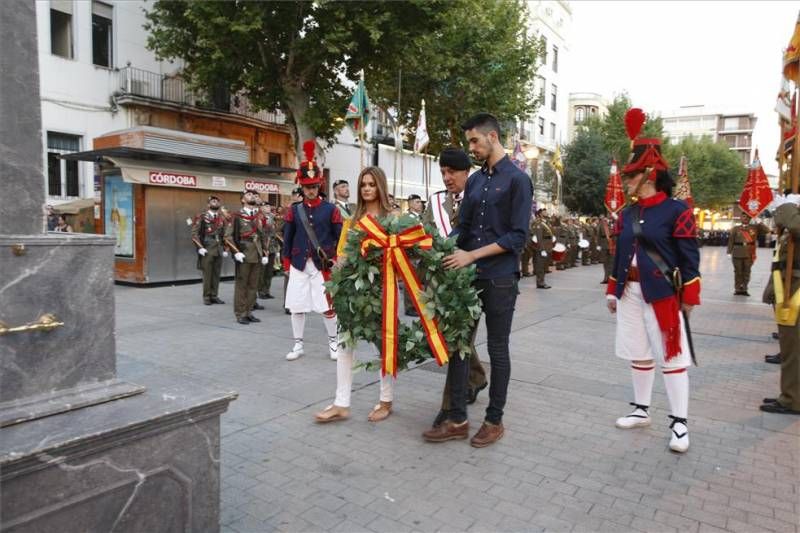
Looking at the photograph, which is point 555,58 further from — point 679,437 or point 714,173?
point 679,437

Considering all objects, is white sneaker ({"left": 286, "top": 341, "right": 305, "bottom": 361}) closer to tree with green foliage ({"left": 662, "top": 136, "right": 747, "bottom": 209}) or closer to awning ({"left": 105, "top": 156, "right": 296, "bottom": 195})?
awning ({"left": 105, "top": 156, "right": 296, "bottom": 195})

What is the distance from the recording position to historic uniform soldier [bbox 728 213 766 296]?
1402 cm

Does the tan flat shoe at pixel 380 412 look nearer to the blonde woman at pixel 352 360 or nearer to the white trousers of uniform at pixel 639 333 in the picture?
the blonde woman at pixel 352 360

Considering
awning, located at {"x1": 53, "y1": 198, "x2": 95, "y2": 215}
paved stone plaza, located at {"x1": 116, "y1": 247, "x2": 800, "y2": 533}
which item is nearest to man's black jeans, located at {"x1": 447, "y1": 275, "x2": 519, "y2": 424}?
paved stone plaza, located at {"x1": 116, "y1": 247, "x2": 800, "y2": 533}

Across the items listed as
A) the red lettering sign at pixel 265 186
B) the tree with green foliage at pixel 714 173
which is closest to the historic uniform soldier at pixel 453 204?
the red lettering sign at pixel 265 186

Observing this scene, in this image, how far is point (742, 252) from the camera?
14.1 meters

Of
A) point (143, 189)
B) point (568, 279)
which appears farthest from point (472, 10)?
point (143, 189)

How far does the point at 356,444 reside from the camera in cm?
411

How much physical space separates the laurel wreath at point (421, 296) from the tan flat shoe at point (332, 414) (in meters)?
0.52

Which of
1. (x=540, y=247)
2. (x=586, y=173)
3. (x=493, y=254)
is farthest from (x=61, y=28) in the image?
(x=586, y=173)

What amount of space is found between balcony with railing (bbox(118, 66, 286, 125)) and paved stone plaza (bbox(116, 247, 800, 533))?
1541 cm

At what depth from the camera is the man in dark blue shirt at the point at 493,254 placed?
3.96 m

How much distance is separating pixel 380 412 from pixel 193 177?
11.9m

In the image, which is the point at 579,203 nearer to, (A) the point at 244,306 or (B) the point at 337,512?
(A) the point at 244,306
